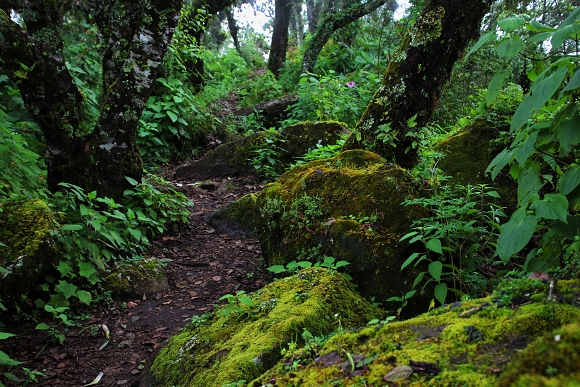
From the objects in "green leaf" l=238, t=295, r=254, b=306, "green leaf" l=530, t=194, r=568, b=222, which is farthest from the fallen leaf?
"green leaf" l=238, t=295, r=254, b=306

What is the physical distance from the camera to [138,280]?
4562mm

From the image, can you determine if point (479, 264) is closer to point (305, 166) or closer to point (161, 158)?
point (305, 166)

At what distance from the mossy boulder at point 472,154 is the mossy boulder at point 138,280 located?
3608 millimetres

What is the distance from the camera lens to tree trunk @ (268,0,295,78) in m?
15.3

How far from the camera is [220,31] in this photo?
24.0 m

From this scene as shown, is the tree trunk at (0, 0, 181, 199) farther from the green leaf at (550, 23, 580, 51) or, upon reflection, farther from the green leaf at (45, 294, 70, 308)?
the green leaf at (550, 23, 580, 51)

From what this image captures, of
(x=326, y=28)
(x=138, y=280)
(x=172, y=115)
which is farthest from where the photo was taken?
(x=326, y=28)

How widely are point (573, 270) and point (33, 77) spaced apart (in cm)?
532

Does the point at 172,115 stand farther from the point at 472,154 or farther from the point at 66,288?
the point at 472,154

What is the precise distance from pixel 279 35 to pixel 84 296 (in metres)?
13.8

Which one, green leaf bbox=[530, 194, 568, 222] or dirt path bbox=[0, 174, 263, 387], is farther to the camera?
dirt path bbox=[0, 174, 263, 387]

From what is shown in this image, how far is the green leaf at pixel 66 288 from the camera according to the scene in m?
3.80

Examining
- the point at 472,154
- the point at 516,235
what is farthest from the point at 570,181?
the point at 472,154

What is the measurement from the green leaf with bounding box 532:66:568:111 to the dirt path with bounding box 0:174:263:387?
3.26 meters
